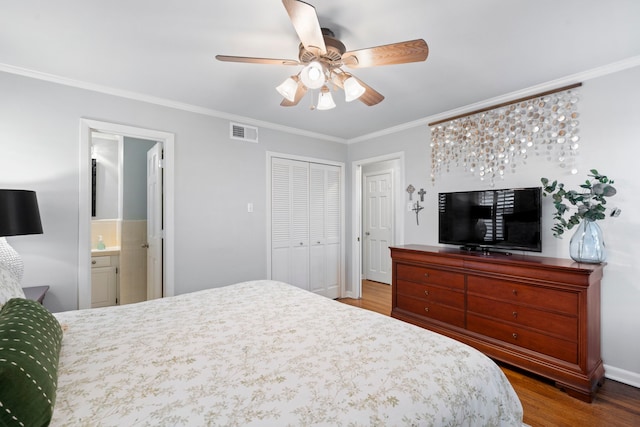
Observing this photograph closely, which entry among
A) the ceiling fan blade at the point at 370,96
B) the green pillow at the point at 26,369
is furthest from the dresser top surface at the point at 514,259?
the green pillow at the point at 26,369

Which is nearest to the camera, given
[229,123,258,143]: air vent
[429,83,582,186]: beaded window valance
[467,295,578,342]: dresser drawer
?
[467,295,578,342]: dresser drawer

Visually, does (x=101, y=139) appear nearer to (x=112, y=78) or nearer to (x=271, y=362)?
(x=112, y=78)

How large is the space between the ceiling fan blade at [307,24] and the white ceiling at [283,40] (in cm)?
22

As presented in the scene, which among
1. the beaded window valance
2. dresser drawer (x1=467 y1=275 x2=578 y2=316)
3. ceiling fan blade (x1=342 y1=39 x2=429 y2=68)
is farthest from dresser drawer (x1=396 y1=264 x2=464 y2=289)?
ceiling fan blade (x1=342 y1=39 x2=429 y2=68)

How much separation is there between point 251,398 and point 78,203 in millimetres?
2544

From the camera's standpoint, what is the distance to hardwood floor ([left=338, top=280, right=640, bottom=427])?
1905mm

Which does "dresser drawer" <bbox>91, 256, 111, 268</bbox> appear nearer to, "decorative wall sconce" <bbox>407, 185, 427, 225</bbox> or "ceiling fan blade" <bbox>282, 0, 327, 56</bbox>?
"ceiling fan blade" <bbox>282, 0, 327, 56</bbox>

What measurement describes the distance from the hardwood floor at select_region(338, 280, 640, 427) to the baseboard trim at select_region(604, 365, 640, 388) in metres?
0.04

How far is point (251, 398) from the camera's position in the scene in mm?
981

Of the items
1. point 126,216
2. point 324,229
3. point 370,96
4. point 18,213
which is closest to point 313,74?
point 370,96

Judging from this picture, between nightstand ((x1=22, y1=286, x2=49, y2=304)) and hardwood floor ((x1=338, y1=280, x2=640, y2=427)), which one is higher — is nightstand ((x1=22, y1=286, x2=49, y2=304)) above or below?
above

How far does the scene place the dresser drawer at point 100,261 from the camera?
144 inches

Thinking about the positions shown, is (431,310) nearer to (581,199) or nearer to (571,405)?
(571,405)

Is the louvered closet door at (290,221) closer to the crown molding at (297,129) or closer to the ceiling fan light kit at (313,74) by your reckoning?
the crown molding at (297,129)
